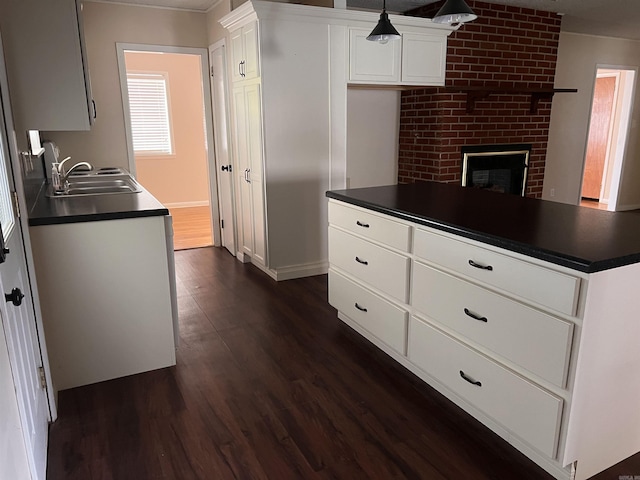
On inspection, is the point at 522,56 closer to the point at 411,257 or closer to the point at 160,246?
the point at 411,257

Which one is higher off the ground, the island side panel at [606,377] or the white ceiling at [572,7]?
the white ceiling at [572,7]

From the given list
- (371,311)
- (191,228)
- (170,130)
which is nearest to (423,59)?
(371,311)

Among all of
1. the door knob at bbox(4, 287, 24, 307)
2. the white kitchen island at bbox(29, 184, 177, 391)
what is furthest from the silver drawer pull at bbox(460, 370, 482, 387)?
the door knob at bbox(4, 287, 24, 307)

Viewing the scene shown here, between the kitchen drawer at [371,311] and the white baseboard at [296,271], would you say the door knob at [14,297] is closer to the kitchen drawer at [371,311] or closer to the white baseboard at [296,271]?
the kitchen drawer at [371,311]

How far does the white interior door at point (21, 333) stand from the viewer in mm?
1374

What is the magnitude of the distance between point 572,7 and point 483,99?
4.03 ft

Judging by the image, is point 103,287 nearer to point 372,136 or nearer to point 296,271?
point 296,271

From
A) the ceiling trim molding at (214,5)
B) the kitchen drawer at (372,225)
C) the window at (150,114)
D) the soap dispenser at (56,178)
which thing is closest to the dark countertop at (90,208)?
the soap dispenser at (56,178)

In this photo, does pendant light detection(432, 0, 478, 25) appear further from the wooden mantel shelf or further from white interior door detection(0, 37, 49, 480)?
the wooden mantel shelf

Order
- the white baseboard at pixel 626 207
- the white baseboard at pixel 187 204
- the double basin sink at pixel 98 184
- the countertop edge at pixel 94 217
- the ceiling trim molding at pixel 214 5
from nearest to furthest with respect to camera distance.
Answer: the countertop edge at pixel 94 217, the double basin sink at pixel 98 184, the ceiling trim molding at pixel 214 5, the white baseboard at pixel 626 207, the white baseboard at pixel 187 204

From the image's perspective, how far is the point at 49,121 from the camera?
7.48 ft

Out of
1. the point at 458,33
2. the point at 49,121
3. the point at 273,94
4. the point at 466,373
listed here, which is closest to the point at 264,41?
the point at 273,94

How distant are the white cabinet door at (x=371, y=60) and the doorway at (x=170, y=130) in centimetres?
328

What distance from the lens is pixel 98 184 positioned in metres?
3.48
